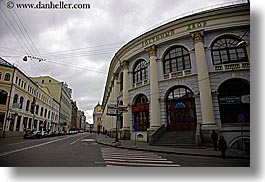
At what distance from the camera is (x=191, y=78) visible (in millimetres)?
15016

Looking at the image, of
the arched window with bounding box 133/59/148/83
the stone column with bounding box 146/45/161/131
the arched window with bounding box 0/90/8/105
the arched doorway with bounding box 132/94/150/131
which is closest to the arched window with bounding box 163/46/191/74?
the stone column with bounding box 146/45/161/131

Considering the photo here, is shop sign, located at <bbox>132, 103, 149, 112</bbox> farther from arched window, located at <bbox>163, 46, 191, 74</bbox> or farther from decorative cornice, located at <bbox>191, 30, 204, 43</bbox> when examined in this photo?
decorative cornice, located at <bbox>191, 30, 204, 43</bbox>

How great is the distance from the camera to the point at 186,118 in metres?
14.9

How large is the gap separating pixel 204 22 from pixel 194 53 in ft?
8.37

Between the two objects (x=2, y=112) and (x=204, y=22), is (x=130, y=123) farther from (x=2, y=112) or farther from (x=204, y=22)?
(x=2, y=112)

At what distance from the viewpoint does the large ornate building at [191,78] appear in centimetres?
1300

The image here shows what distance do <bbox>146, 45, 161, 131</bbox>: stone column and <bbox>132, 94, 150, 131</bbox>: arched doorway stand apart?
115 centimetres

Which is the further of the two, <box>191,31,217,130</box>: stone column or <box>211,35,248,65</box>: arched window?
<box>211,35,248,65</box>: arched window

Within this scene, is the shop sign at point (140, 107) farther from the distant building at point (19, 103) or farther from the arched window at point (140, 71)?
the distant building at point (19, 103)

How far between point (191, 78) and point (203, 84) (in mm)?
1377

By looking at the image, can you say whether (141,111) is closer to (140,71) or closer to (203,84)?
(140,71)

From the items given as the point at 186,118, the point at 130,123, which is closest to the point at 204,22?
the point at 186,118

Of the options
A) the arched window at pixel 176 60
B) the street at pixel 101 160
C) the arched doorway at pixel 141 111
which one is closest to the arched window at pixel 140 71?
the arched doorway at pixel 141 111

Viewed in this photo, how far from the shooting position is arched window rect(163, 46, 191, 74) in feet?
51.7
